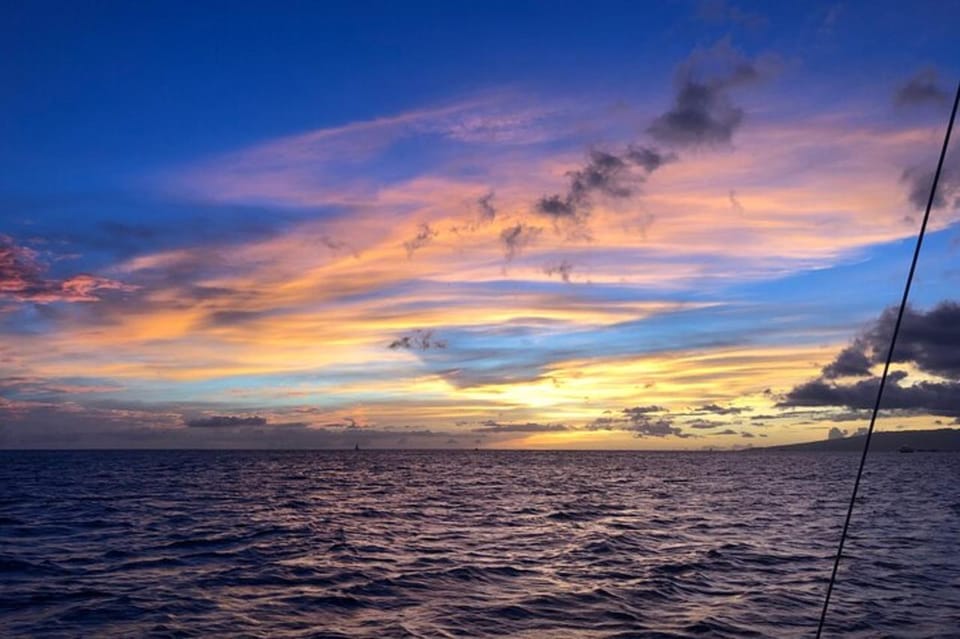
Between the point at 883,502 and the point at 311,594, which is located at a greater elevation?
the point at 311,594

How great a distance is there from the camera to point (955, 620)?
18594 mm

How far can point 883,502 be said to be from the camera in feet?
189

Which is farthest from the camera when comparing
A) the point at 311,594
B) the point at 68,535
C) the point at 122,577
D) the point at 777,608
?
the point at 68,535

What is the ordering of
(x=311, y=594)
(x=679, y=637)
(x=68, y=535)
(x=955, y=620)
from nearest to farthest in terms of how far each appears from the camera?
1. (x=679, y=637)
2. (x=955, y=620)
3. (x=311, y=594)
4. (x=68, y=535)

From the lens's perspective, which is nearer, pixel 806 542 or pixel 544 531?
pixel 806 542

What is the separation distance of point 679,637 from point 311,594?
35.6 ft

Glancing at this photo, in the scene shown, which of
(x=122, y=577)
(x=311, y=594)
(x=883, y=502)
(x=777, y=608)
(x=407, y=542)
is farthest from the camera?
(x=883, y=502)

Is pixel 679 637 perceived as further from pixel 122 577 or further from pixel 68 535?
pixel 68 535

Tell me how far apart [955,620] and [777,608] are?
4283 mm

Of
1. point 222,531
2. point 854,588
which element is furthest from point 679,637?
point 222,531

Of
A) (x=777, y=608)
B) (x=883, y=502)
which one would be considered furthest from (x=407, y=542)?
(x=883, y=502)

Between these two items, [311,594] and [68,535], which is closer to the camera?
[311,594]

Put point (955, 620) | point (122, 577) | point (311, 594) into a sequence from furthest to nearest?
point (122, 577), point (311, 594), point (955, 620)

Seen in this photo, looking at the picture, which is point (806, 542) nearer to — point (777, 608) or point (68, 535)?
point (777, 608)
